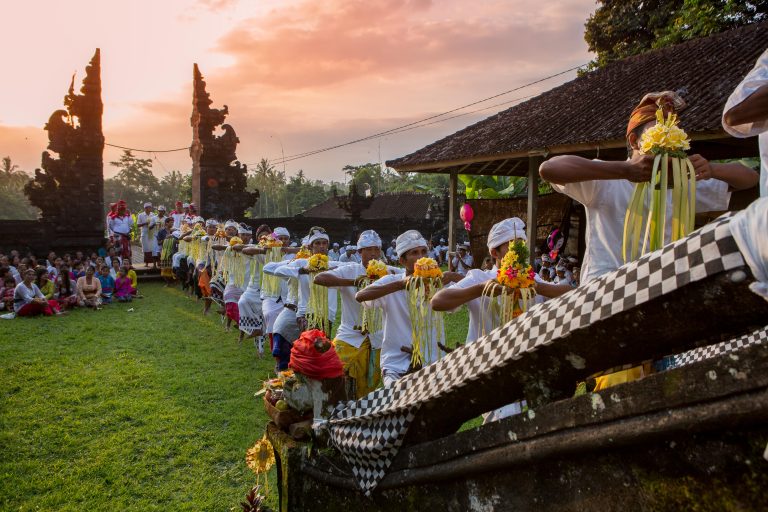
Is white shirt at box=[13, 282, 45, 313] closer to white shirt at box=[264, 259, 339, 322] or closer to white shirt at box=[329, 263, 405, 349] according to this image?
white shirt at box=[264, 259, 339, 322]

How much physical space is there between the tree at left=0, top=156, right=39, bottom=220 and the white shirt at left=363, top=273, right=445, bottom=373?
198 ft

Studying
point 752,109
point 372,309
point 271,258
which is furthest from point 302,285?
point 752,109

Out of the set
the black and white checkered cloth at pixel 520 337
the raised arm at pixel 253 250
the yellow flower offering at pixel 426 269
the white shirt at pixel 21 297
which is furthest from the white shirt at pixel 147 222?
the black and white checkered cloth at pixel 520 337

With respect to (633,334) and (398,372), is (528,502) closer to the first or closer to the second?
(633,334)

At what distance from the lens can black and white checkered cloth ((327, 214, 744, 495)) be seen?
172cm

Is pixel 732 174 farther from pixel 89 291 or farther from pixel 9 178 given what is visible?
pixel 9 178

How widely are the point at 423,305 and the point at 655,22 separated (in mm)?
19492

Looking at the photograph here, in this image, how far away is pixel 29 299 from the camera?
44.1ft

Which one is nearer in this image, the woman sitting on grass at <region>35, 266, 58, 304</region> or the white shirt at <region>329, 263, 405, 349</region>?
the white shirt at <region>329, 263, 405, 349</region>

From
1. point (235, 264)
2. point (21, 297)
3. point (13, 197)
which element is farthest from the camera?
point (13, 197)

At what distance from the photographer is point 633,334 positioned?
1.88 metres

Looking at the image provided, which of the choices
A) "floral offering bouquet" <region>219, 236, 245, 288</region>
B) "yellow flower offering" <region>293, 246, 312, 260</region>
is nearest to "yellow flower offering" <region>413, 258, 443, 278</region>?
"yellow flower offering" <region>293, 246, 312, 260</region>

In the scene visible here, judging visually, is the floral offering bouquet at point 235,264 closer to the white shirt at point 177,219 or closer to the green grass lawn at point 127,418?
the green grass lawn at point 127,418

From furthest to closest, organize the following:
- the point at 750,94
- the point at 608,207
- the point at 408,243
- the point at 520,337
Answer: the point at 408,243 < the point at 608,207 < the point at 520,337 < the point at 750,94
